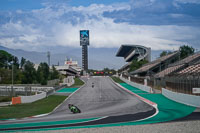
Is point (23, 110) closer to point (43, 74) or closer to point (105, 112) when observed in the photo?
point (105, 112)

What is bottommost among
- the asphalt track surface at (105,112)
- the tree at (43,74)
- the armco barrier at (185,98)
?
the asphalt track surface at (105,112)

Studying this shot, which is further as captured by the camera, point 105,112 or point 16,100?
point 16,100

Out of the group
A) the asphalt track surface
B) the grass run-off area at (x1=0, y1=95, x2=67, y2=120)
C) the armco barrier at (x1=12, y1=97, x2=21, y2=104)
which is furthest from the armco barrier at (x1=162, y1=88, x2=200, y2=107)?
the armco barrier at (x1=12, y1=97, x2=21, y2=104)

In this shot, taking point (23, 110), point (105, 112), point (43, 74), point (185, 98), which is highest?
point (43, 74)

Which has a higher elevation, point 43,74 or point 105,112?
point 43,74

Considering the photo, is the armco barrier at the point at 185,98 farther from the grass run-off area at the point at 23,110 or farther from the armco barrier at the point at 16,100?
the armco barrier at the point at 16,100

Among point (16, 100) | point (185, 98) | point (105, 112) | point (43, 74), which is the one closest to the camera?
point (105, 112)

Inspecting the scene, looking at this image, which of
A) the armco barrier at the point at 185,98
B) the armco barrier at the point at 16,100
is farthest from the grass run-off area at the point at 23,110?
the armco barrier at the point at 185,98

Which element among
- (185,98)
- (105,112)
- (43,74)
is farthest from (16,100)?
(43,74)

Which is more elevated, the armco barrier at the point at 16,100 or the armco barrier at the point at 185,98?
the armco barrier at the point at 185,98

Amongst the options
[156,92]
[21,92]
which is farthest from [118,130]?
[21,92]

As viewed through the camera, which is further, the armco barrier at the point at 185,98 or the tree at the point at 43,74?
the tree at the point at 43,74

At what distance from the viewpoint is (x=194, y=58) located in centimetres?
5269

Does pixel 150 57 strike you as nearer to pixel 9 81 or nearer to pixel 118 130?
pixel 9 81
